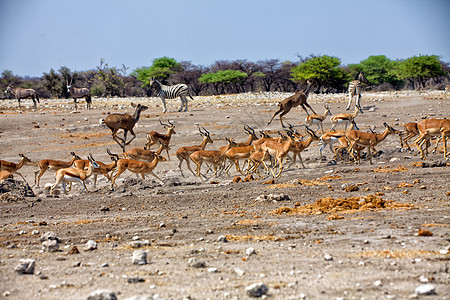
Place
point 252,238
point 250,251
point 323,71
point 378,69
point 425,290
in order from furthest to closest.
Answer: point 378,69, point 323,71, point 252,238, point 250,251, point 425,290

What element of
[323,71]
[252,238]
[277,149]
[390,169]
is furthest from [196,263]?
[323,71]

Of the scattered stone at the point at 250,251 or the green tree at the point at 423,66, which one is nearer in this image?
the scattered stone at the point at 250,251

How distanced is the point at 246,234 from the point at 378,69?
67485 mm

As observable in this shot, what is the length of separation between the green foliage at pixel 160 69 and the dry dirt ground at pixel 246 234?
1912 inches

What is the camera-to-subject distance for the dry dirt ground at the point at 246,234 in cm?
583

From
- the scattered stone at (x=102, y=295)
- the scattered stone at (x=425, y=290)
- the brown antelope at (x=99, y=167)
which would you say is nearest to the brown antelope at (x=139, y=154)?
the brown antelope at (x=99, y=167)

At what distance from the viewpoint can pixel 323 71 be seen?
190ft

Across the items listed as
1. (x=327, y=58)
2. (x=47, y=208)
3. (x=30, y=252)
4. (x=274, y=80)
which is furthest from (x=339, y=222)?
(x=274, y=80)

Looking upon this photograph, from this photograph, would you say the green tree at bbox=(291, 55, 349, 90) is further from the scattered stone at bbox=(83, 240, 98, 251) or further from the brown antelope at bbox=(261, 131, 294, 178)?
the scattered stone at bbox=(83, 240, 98, 251)

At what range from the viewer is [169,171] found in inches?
734

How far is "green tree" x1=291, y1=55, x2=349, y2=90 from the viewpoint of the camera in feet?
191

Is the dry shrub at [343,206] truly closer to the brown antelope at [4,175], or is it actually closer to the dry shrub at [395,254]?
the dry shrub at [395,254]

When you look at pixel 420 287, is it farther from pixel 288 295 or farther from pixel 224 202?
pixel 224 202

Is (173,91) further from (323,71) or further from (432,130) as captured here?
(323,71)
